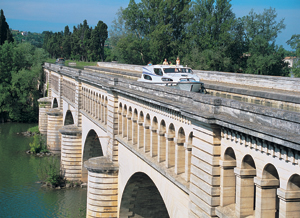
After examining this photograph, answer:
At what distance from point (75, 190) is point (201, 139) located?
81.9ft

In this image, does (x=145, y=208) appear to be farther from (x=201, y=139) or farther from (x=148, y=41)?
(x=148, y=41)

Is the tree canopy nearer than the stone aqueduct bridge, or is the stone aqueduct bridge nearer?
the stone aqueduct bridge

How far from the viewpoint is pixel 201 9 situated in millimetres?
64375

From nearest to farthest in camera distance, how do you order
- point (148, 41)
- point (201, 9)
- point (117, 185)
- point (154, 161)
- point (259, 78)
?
point (154, 161) → point (259, 78) → point (117, 185) → point (201, 9) → point (148, 41)

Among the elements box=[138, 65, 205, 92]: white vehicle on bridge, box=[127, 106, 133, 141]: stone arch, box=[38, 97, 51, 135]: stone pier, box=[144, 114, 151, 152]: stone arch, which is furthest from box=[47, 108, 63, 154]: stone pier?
box=[144, 114, 151, 152]: stone arch

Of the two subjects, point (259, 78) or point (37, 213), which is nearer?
point (259, 78)

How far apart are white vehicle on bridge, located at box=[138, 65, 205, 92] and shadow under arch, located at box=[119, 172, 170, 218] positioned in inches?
204

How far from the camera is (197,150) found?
12.9 meters

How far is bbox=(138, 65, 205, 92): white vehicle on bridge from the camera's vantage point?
20484 millimetres

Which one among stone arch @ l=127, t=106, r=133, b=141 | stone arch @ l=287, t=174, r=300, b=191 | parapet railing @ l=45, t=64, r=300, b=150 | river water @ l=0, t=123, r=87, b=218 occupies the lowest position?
river water @ l=0, t=123, r=87, b=218

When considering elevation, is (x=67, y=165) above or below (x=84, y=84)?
below

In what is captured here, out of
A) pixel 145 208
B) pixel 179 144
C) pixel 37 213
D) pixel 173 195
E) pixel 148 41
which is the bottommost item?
pixel 37 213

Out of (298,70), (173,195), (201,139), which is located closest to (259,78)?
(173,195)

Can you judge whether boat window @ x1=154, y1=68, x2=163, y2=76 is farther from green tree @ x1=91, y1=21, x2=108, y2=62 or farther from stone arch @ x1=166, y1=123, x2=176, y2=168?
green tree @ x1=91, y1=21, x2=108, y2=62
